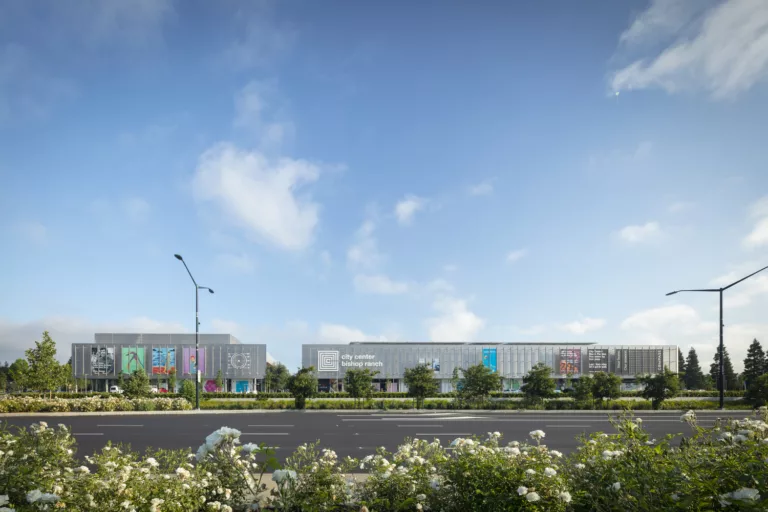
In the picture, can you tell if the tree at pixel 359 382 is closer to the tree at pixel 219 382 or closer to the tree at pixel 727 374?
the tree at pixel 219 382

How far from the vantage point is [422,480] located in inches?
189

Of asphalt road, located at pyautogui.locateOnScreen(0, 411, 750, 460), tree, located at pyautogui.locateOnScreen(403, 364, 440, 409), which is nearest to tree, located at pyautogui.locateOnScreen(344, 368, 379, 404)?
tree, located at pyautogui.locateOnScreen(403, 364, 440, 409)

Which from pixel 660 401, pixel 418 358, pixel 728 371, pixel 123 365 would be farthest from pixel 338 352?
pixel 728 371

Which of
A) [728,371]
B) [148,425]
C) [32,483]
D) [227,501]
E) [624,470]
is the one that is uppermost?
[624,470]

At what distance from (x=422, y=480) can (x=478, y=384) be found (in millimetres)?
26378

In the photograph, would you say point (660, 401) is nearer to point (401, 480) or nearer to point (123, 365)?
point (401, 480)

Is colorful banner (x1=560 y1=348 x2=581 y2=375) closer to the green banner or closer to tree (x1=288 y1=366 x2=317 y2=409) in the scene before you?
tree (x1=288 y1=366 x2=317 y2=409)

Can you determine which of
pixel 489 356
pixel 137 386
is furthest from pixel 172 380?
pixel 489 356

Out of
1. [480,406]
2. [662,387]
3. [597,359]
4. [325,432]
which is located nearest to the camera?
[325,432]

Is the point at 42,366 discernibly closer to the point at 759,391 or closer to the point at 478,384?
the point at 478,384

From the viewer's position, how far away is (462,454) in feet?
16.3

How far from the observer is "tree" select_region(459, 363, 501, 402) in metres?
29.5

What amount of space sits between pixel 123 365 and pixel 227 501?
6339cm

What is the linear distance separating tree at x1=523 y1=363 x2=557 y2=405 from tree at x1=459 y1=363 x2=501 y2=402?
2215mm
